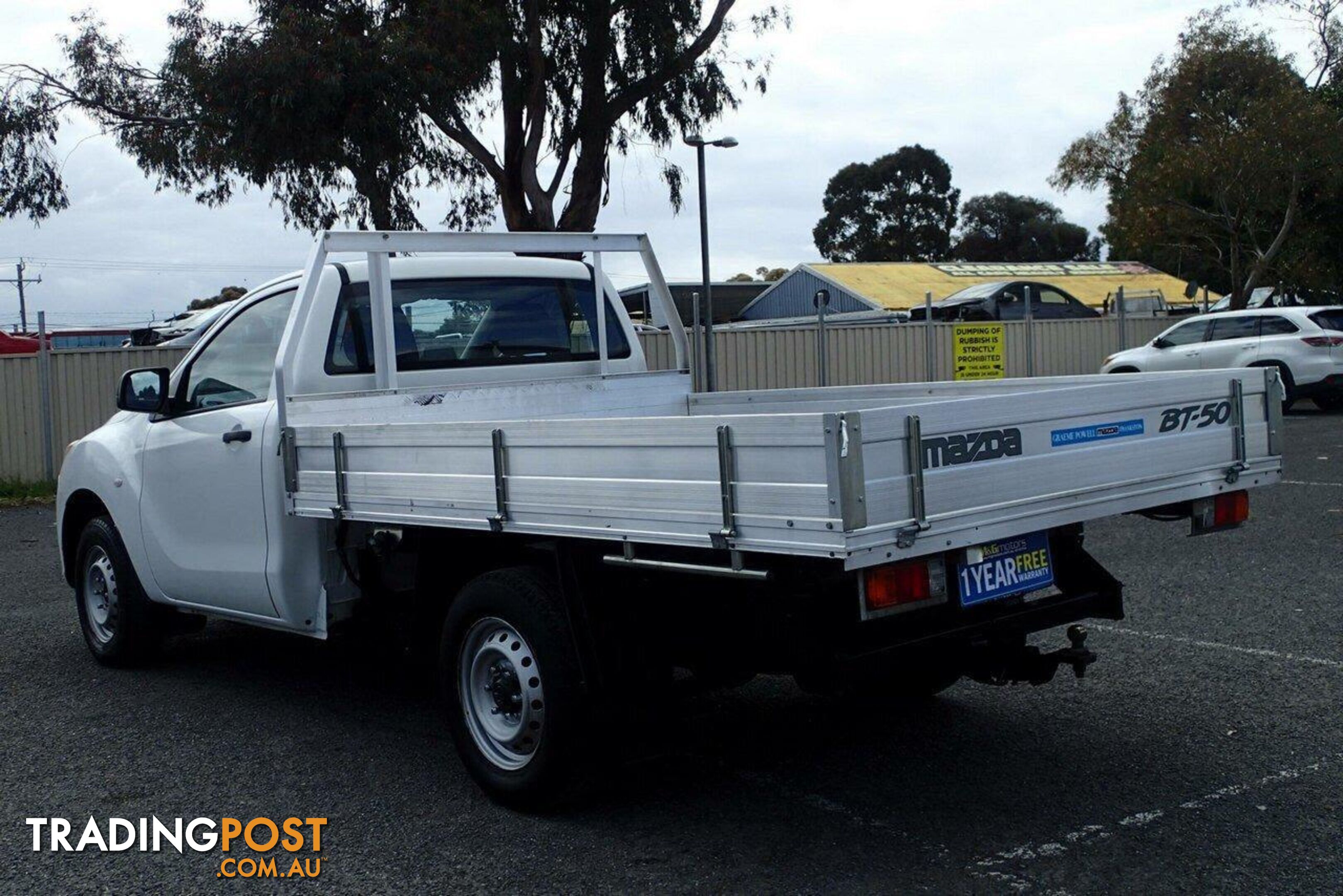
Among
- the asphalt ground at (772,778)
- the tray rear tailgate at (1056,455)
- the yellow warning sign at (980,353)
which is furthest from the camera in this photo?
the yellow warning sign at (980,353)

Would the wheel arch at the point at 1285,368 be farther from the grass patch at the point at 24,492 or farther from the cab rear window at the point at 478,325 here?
the grass patch at the point at 24,492

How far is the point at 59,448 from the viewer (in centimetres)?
1596

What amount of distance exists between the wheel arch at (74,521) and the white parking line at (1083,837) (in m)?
4.88

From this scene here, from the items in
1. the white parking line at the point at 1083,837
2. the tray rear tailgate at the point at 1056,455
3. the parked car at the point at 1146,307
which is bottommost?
the white parking line at the point at 1083,837

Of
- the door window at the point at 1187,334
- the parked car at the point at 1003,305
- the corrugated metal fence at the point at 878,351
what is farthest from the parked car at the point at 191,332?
the parked car at the point at 1003,305

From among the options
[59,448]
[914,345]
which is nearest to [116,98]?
[59,448]

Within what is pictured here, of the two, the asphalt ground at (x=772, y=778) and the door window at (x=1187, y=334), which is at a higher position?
the door window at (x=1187, y=334)

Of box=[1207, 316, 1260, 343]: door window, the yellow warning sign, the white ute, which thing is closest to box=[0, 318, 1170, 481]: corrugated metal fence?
the yellow warning sign

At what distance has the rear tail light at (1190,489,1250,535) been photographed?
4.60 metres

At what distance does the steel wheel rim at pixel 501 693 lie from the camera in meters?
4.39

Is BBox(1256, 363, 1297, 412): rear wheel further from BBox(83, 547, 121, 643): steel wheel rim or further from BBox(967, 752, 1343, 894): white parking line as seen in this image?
BBox(83, 547, 121, 643): steel wheel rim

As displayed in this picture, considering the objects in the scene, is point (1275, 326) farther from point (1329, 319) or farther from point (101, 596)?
point (101, 596)

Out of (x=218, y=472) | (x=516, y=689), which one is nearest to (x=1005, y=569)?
(x=516, y=689)

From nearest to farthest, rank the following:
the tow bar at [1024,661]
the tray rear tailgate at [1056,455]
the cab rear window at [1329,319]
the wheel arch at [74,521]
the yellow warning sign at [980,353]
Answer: the tray rear tailgate at [1056,455], the tow bar at [1024,661], the wheel arch at [74,521], the yellow warning sign at [980,353], the cab rear window at [1329,319]
